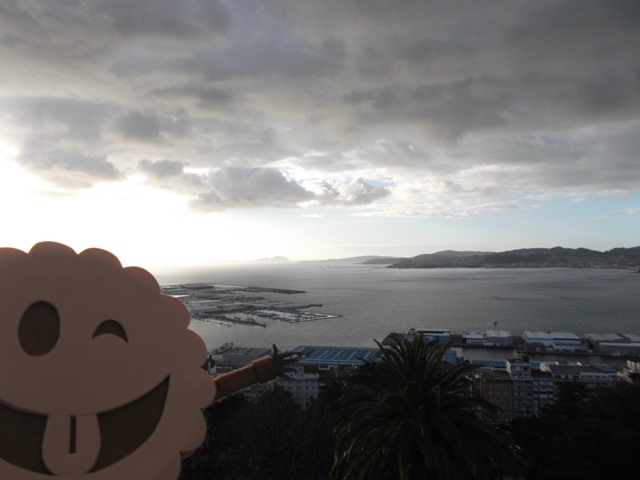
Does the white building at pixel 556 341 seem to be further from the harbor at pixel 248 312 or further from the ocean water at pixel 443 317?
the harbor at pixel 248 312

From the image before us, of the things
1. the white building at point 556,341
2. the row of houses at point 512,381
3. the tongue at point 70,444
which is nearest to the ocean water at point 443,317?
the white building at point 556,341

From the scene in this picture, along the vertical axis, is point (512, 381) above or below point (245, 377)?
below

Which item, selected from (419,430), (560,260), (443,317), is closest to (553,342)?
(443,317)

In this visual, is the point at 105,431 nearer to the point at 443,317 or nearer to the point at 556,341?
the point at 556,341

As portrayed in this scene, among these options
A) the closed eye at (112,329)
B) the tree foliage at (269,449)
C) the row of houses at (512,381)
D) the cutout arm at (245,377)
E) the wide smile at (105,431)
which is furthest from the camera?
the row of houses at (512,381)

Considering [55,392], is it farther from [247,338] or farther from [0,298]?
[247,338]

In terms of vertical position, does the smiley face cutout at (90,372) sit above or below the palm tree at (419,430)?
above

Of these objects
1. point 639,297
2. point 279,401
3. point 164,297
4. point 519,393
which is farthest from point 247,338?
point 639,297
